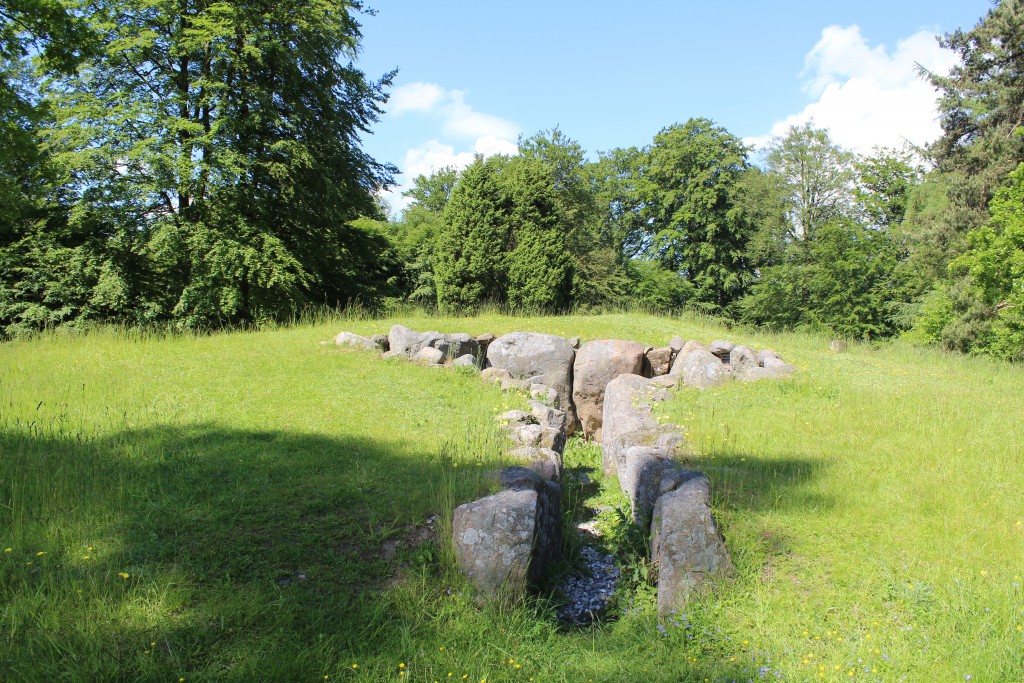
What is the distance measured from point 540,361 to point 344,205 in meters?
8.31

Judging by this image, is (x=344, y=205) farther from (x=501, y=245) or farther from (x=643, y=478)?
(x=643, y=478)

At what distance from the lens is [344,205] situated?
55.5 feet

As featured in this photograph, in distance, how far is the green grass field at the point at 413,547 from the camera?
355cm

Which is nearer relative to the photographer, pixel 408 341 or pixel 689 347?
pixel 408 341

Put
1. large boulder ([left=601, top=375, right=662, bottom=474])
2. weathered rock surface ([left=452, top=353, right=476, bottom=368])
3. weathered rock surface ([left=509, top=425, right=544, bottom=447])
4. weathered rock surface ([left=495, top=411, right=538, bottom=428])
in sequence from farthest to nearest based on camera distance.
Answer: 1. weathered rock surface ([left=452, top=353, right=476, bottom=368])
2. weathered rock surface ([left=495, top=411, right=538, bottom=428])
3. large boulder ([left=601, top=375, right=662, bottom=474])
4. weathered rock surface ([left=509, top=425, right=544, bottom=447])

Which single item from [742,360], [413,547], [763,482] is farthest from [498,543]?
[742,360]

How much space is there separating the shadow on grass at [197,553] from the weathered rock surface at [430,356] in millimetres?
4558

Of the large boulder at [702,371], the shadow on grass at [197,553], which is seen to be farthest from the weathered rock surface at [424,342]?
the shadow on grass at [197,553]

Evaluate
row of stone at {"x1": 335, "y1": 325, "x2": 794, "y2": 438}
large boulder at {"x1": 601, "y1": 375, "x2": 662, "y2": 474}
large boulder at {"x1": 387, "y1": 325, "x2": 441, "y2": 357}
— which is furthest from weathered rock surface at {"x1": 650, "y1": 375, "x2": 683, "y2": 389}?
large boulder at {"x1": 387, "y1": 325, "x2": 441, "y2": 357}

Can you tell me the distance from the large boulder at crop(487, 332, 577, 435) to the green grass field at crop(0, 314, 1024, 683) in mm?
3337

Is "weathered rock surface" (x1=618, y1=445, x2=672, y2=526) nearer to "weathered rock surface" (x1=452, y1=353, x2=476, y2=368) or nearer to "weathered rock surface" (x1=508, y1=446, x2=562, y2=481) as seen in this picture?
"weathered rock surface" (x1=508, y1=446, x2=562, y2=481)

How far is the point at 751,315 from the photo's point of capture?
84.4 feet

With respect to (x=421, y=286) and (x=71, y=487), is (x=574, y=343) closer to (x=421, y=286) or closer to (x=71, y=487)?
(x=71, y=487)

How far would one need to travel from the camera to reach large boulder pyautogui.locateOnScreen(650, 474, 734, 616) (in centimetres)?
437
